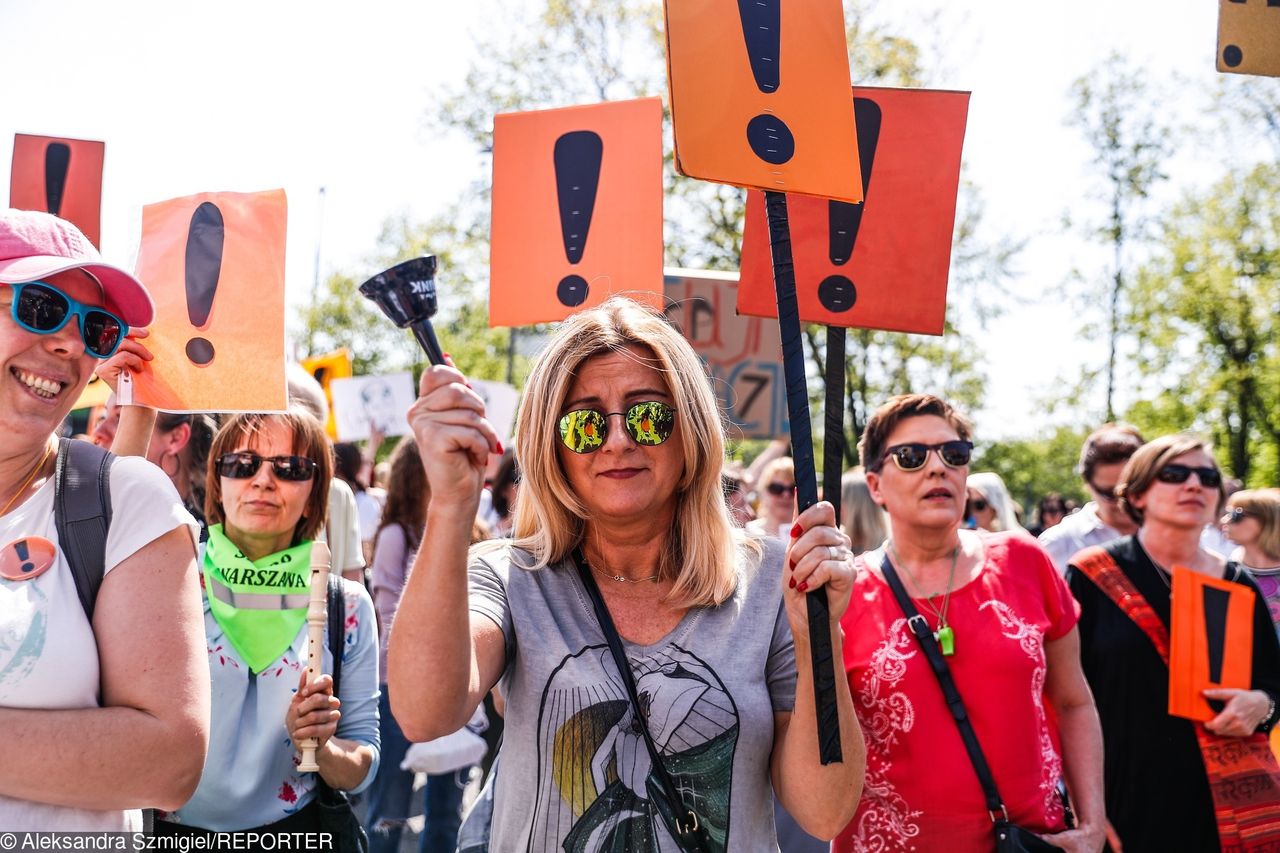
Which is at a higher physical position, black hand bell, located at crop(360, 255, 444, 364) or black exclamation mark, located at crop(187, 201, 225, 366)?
black exclamation mark, located at crop(187, 201, 225, 366)

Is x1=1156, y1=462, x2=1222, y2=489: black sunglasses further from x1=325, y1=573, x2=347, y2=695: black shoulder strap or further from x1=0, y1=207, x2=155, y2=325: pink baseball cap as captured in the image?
x1=0, y1=207, x2=155, y2=325: pink baseball cap

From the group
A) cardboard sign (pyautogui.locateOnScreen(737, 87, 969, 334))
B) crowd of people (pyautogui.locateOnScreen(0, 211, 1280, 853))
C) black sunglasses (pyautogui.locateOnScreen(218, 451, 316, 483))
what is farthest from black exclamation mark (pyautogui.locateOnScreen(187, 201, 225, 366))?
cardboard sign (pyautogui.locateOnScreen(737, 87, 969, 334))

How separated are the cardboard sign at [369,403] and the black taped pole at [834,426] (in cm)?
802

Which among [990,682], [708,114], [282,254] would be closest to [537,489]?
[708,114]

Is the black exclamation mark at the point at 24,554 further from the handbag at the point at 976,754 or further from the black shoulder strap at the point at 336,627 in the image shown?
the handbag at the point at 976,754

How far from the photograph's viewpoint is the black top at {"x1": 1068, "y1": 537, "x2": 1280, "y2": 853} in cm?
341

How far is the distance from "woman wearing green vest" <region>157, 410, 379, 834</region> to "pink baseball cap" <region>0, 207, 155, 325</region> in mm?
1021

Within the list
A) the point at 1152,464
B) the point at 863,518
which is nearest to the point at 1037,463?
the point at 863,518

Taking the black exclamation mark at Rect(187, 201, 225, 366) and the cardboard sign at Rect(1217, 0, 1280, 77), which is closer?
the black exclamation mark at Rect(187, 201, 225, 366)

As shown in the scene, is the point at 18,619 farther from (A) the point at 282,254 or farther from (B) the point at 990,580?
(B) the point at 990,580

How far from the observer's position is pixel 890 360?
777 inches

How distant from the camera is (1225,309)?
69.5 feet

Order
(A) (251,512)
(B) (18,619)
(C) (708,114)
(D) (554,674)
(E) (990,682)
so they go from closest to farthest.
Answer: (B) (18,619), (D) (554,674), (C) (708,114), (E) (990,682), (A) (251,512)

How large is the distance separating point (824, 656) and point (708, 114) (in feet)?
3.45
